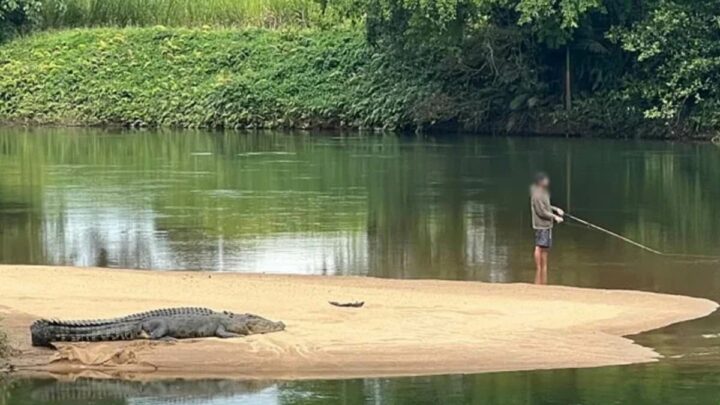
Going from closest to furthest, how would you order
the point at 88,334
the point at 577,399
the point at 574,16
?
1. the point at 577,399
2. the point at 88,334
3. the point at 574,16

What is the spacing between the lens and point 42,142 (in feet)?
130

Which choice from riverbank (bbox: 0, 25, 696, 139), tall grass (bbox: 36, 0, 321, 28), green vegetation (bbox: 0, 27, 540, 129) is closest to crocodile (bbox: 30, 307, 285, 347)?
riverbank (bbox: 0, 25, 696, 139)

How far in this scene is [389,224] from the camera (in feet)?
69.9

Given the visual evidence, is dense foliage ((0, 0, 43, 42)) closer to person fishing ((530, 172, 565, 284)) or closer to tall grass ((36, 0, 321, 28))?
tall grass ((36, 0, 321, 28))

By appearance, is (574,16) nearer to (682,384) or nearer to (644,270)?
(644,270)

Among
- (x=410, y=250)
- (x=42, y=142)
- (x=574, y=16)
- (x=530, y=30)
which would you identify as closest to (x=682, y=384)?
(x=410, y=250)

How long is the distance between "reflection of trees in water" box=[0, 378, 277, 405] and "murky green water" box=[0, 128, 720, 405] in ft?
0.08

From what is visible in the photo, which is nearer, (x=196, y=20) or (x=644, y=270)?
(x=644, y=270)

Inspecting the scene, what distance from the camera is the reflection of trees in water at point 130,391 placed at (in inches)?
409

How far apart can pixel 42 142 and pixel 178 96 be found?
318 inches

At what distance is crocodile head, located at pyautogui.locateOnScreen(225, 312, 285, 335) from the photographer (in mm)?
12055

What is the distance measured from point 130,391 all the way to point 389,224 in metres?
10.9

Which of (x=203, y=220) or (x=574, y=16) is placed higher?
(x=574, y=16)

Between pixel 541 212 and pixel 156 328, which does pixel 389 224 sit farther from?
pixel 156 328
